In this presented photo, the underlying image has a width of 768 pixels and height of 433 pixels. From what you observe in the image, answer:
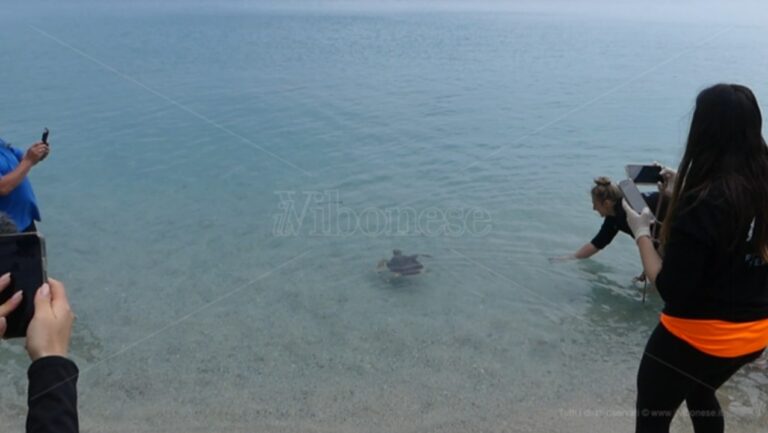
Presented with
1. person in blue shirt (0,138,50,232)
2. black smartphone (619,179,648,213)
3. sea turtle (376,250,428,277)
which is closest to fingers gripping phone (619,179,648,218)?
black smartphone (619,179,648,213)

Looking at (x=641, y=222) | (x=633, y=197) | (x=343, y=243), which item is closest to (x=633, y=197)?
(x=633, y=197)

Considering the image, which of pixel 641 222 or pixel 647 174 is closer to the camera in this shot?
pixel 641 222

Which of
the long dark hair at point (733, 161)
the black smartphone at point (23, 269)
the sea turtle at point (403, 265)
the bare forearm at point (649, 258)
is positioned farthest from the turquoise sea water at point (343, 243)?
the black smartphone at point (23, 269)

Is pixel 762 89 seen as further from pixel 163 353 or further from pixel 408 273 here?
pixel 163 353

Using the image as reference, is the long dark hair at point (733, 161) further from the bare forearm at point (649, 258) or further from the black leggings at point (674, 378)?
the black leggings at point (674, 378)

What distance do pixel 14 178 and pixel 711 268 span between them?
3.83 m

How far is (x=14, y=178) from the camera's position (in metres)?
3.92

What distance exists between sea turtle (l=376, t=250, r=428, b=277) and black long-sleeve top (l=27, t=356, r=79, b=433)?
4.93 meters

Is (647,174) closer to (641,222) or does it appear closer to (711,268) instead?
(641,222)

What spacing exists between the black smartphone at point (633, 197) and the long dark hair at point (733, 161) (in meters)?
0.70

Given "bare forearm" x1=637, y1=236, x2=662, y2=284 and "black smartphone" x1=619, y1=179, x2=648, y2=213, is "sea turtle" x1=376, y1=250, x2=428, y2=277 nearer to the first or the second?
"black smartphone" x1=619, y1=179, x2=648, y2=213

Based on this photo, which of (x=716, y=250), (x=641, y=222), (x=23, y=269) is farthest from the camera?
(x=641, y=222)

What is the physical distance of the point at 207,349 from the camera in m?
5.26

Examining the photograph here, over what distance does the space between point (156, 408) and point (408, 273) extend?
2781 millimetres
